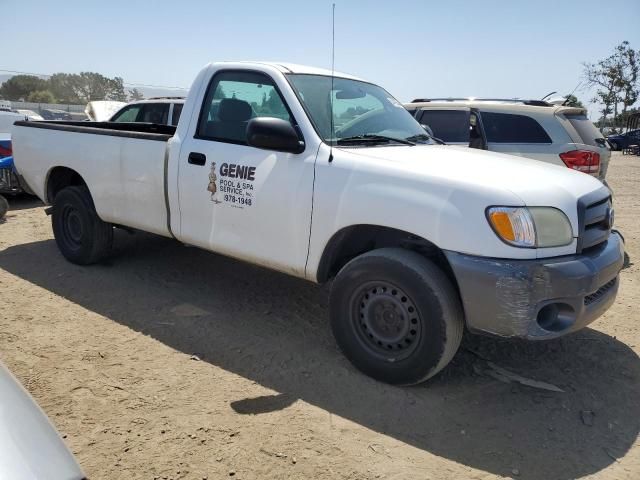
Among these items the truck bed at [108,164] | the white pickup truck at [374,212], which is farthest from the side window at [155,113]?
the white pickup truck at [374,212]

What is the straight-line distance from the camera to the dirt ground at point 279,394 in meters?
2.69

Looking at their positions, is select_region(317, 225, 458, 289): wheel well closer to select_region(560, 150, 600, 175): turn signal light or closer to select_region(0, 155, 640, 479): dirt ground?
select_region(0, 155, 640, 479): dirt ground

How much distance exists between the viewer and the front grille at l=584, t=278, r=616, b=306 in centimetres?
313

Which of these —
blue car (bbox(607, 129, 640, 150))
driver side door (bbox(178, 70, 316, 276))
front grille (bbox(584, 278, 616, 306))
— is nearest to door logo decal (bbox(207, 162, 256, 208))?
driver side door (bbox(178, 70, 316, 276))

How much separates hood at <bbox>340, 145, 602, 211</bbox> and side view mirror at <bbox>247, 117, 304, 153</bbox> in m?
0.34

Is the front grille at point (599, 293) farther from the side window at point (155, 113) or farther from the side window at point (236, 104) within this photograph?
the side window at point (155, 113)

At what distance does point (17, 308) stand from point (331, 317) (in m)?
2.77

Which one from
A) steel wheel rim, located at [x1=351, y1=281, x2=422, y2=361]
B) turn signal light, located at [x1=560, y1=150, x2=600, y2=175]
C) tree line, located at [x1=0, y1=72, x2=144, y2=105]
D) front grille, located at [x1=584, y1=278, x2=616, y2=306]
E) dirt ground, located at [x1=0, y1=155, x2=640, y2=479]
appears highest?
tree line, located at [x1=0, y1=72, x2=144, y2=105]

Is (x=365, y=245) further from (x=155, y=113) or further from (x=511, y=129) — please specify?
(x=155, y=113)

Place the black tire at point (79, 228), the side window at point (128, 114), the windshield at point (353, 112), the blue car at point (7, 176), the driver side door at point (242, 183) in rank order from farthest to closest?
the side window at point (128, 114) → the blue car at point (7, 176) → the black tire at point (79, 228) → the windshield at point (353, 112) → the driver side door at point (242, 183)

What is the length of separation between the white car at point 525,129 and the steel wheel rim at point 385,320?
4141 mm

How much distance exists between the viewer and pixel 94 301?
4645 millimetres

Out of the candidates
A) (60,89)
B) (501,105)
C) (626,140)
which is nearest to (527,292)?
(501,105)

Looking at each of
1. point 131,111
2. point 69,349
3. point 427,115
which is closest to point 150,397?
point 69,349
